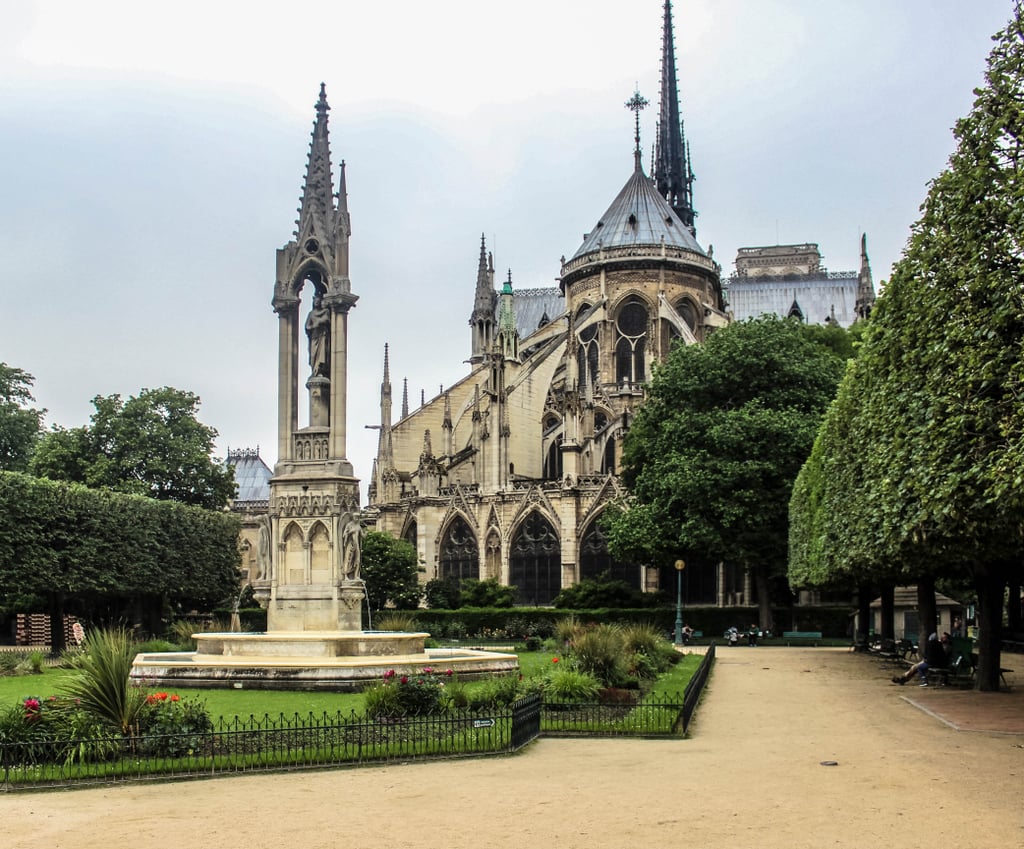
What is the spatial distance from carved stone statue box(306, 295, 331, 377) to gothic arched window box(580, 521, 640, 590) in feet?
124

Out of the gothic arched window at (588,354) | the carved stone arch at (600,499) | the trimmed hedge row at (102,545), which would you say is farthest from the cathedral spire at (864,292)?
the trimmed hedge row at (102,545)

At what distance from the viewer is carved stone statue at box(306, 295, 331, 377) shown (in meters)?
27.2

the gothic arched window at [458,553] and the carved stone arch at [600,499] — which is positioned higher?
the carved stone arch at [600,499]

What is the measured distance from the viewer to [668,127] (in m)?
108

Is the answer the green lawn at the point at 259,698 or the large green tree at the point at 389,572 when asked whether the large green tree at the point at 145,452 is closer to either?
the large green tree at the point at 389,572

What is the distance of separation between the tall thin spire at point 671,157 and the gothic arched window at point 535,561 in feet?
161

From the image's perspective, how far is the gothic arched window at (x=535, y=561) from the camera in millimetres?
65438

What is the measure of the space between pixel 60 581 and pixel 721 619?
2737cm

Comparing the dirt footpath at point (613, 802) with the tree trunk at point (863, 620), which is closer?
the dirt footpath at point (613, 802)

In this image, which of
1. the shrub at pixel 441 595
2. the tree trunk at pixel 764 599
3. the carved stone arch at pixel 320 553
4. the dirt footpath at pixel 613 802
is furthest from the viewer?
the shrub at pixel 441 595

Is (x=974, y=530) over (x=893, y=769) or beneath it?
over

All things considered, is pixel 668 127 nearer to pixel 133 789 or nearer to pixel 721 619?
pixel 721 619

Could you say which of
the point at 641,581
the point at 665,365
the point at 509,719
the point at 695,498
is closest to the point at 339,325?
the point at 509,719

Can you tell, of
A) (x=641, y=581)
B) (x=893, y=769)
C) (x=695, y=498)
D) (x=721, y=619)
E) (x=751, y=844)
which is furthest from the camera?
(x=641, y=581)
